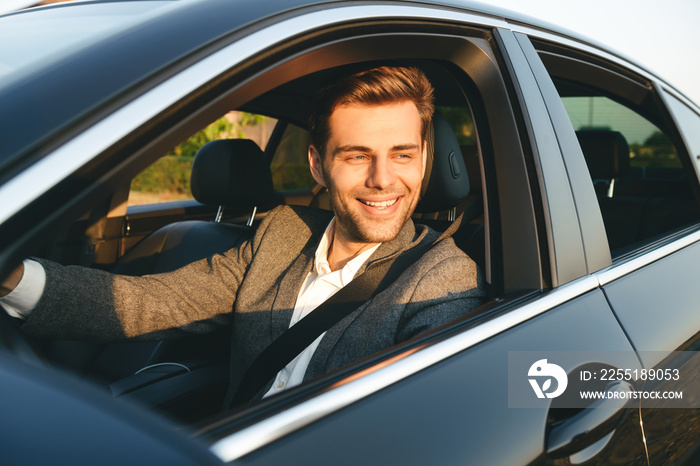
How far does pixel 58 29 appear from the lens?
45.5 inches

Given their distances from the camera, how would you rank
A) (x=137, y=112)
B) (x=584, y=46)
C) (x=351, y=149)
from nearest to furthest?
(x=137, y=112) → (x=584, y=46) → (x=351, y=149)

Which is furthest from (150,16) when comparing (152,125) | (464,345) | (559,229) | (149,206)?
(149,206)

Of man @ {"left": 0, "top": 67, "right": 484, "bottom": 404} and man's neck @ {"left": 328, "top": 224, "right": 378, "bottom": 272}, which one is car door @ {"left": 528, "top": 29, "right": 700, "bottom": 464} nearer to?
man @ {"left": 0, "top": 67, "right": 484, "bottom": 404}

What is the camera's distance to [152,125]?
0.82m

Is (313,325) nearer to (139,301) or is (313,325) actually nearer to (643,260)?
(139,301)

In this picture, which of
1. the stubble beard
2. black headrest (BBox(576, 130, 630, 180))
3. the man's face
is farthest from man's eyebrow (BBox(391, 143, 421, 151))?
black headrest (BBox(576, 130, 630, 180))

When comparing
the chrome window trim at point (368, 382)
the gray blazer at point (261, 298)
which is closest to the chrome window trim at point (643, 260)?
the chrome window trim at point (368, 382)

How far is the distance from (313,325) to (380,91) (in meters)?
0.68

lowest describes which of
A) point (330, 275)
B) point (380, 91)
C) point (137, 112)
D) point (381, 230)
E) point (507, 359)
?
point (507, 359)

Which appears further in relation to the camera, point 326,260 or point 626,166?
point 626,166

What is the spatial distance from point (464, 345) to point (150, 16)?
76 cm

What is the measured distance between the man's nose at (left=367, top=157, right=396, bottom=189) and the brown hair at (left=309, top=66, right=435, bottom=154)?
155mm

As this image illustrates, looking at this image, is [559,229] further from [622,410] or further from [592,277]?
[622,410]

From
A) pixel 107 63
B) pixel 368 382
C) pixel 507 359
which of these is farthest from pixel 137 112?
pixel 507 359
